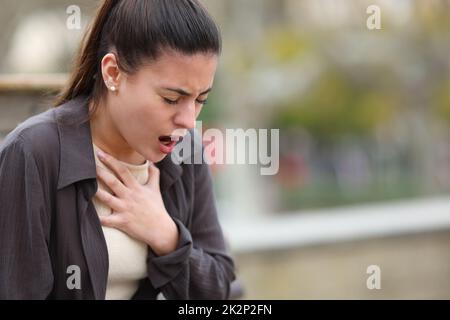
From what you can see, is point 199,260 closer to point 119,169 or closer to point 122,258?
point 122,258

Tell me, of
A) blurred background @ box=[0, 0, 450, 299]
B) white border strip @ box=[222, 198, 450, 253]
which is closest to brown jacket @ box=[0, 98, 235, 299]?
blurred background @ box=[0, 0, 450, 299]

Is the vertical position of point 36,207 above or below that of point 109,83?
below

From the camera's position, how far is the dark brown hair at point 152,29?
7.60 feet

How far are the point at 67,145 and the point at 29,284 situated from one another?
15.4 inches

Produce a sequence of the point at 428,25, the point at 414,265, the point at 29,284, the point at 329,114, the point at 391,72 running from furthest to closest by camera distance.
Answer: the point at 329,114 < the point at 391,72 < the point at 428,25 < the point at 414,265 < the point at 29,284

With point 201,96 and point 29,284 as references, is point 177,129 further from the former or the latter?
point 29,284

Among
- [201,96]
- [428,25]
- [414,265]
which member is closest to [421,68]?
[428,25]

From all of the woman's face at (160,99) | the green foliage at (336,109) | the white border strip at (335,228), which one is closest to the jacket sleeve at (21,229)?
the woman's face at (160,99)

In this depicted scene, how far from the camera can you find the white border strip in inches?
229

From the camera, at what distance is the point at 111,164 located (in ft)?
8.04

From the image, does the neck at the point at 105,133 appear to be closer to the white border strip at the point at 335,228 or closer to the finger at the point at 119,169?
the finger at the point at 119,169

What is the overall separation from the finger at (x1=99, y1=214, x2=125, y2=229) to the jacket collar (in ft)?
0.42

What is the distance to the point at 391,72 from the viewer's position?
13500 mm

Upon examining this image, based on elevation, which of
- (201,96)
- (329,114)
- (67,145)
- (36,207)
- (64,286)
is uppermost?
(329,114)
